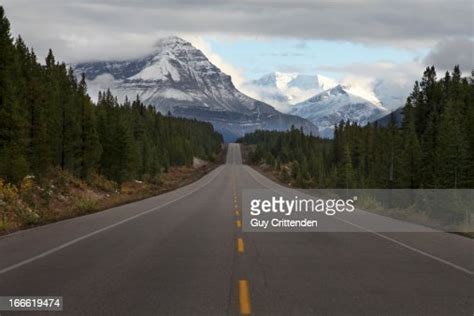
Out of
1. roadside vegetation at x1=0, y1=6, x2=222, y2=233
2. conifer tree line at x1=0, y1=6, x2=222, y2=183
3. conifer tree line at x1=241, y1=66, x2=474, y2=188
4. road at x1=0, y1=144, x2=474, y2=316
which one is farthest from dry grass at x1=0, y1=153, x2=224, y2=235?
conifer tree line at x1=241, y1=66, x2=474, y2=188

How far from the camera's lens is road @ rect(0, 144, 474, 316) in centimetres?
809

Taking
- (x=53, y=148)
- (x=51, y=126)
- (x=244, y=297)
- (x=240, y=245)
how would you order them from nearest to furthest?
1. (x=244, y=297)
2. (x=240, y=245)
3. (x=51, y=126)
4. (x=53, y=148)

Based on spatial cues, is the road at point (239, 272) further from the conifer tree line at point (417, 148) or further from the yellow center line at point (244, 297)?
the conifer tree line at point (417, 148)

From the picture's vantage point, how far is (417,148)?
137 ft

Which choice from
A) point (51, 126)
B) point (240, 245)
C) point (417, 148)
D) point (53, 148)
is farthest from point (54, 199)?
point (240, 245)

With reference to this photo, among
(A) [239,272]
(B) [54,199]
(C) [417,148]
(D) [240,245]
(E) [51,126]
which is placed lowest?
(B) [54,199]

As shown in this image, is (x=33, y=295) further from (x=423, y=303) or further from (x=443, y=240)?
(x=443, y=240)

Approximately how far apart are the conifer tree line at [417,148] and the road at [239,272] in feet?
44.7

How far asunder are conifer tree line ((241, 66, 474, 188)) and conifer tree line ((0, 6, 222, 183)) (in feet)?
75.7

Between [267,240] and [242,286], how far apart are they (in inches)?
259

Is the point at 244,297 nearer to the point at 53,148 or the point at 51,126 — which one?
the point at 51,126

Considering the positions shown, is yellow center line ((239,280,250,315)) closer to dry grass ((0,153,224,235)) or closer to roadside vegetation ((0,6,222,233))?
dry grass ((0,153,224,235))

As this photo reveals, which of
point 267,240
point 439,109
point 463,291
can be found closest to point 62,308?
point 463,291

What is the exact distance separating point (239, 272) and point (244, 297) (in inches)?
85.3
